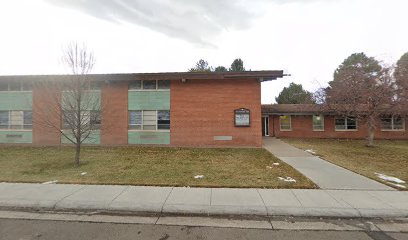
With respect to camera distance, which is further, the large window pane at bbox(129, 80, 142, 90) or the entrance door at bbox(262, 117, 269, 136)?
the entrance door at bbox(262, 117, 269, 136)

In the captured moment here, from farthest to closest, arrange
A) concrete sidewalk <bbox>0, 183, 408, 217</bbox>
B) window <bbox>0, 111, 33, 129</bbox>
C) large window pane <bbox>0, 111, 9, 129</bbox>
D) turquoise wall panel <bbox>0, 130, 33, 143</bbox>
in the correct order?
1. large window pane <bbox>0, 111, 9, 129</bbox>
2. window <bbox>0, 111, 33, 129</bbox>
3. turquoise wall panel <bbox>0, 130, 33, 143</bbox>
4. concrete sidewalk <bbox>0, 183, 408, 217</bbox>

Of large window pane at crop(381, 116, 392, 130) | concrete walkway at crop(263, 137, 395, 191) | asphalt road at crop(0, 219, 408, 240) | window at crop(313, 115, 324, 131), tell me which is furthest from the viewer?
window at crop(313, 115, 324, 131)

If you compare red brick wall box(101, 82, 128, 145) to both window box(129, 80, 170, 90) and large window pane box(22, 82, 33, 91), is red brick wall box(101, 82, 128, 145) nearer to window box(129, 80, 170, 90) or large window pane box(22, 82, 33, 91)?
window box(129, 80, 170, 90)

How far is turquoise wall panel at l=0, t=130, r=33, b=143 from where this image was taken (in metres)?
17.0

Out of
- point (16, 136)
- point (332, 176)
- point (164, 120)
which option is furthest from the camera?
point (16, 136)

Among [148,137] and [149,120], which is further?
[149,120]

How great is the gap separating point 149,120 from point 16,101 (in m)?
10.1

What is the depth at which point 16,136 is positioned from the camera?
676 inches

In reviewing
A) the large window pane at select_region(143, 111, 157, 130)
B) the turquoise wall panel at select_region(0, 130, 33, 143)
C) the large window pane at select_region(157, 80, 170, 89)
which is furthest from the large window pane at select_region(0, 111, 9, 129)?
the large window pane at select_region(157, 80, 170, 89)

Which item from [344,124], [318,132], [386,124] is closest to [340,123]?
[344,124]

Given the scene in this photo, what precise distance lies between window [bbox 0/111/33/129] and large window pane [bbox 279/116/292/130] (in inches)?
867

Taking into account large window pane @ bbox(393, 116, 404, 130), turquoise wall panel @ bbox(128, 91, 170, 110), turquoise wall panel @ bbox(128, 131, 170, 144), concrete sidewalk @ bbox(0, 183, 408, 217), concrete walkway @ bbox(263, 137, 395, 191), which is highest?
turquoise wall panel @ bbox(128, 91, 170, 110)

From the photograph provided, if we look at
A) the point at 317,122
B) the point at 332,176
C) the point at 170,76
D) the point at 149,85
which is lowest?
the point at 332,176

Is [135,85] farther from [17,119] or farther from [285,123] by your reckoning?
[285,123]
